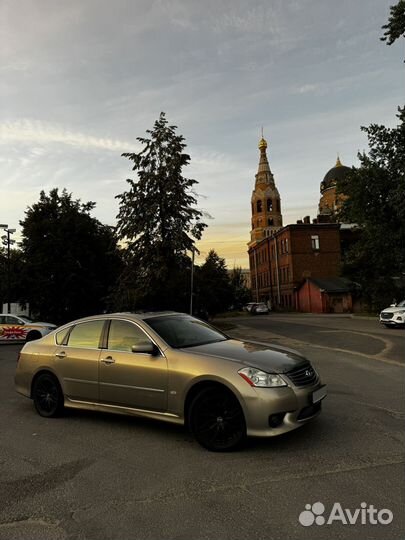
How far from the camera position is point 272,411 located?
15.0 feet

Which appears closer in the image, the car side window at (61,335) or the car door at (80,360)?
the car door at (80,360)

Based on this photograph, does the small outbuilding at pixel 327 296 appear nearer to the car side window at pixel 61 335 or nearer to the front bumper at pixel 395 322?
the front bumper at pixel 395 322

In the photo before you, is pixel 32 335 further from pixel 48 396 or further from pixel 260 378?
pixel 260 378

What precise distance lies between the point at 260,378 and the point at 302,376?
0.58 m

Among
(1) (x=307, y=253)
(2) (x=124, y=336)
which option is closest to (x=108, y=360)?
(2) (x=124, y=336)

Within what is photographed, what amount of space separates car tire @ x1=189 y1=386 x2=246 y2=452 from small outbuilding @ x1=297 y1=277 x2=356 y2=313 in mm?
46502

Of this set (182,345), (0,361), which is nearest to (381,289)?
(0,361)

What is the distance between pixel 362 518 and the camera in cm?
335

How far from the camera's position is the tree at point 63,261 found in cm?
3120

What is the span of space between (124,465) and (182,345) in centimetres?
154

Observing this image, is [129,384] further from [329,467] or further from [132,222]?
[132,222]

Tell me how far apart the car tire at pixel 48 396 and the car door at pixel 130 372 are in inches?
36.1

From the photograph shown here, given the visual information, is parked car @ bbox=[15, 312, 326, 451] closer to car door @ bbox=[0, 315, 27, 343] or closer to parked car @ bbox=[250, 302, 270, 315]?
car door @ bbox=[0, 315, 27, 343]

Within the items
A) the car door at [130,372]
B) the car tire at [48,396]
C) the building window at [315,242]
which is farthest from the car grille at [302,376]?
the building window at [315,242]
